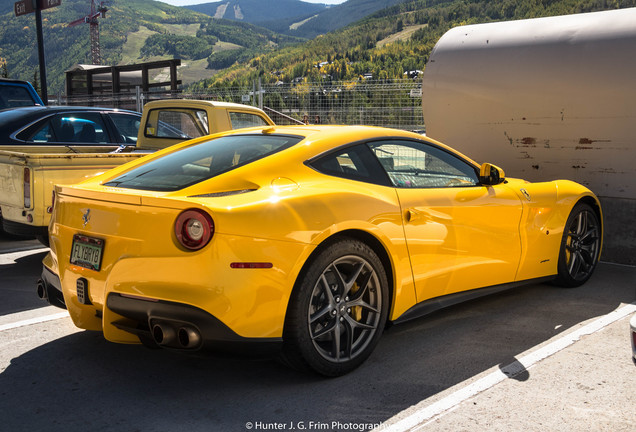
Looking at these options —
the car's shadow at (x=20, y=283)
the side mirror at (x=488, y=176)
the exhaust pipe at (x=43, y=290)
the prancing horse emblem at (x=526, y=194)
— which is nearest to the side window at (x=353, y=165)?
the side mirror at (x=488, y=176)

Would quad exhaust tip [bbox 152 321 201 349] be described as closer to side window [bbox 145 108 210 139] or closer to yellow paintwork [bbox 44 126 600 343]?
yellow paintwork [bbox 44 126 600 343]

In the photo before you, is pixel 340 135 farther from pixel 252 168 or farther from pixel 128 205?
pixel 128 205

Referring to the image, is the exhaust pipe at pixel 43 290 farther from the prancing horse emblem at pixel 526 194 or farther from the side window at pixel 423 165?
the prancing horse emblem at pixel 526 194

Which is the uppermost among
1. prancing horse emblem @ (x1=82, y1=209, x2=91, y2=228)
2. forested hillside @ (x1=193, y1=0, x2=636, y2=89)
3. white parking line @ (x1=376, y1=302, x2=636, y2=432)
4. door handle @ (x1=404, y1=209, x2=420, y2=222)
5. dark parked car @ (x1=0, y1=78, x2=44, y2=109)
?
forested hillside @ (x1=193, y1=0, x2=636, y2=89)

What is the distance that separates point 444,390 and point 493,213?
156 cm

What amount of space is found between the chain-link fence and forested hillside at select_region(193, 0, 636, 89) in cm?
5052

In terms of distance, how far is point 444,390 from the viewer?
329 cm

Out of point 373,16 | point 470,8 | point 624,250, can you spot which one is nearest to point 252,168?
point 624,250

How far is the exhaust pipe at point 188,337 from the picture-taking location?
9.59 ft

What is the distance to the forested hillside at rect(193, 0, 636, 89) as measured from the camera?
77.2 meters

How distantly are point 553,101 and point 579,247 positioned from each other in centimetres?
203

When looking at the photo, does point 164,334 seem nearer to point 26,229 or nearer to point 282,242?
point 282,242

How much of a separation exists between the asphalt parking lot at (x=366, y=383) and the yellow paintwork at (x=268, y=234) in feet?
1.06

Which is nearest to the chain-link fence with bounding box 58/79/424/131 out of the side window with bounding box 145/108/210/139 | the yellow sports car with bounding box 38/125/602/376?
the side window with bounding box 145/108/210/139
